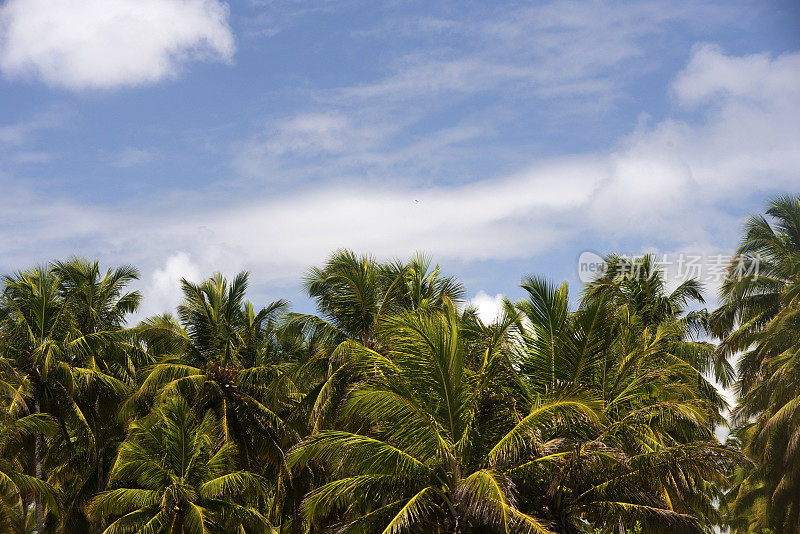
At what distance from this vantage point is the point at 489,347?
15867mm

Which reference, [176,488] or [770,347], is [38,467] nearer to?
[176,488]

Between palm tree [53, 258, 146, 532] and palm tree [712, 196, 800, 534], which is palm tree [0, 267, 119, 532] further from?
palm tree [712, 196, 800, 534]

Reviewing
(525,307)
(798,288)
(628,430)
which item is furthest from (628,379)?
(798,288)

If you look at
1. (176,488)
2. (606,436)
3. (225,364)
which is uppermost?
(225,364)

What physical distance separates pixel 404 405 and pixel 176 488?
27.5 feet

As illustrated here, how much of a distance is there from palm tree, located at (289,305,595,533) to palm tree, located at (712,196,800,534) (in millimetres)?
15204

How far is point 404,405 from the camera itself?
13984mm

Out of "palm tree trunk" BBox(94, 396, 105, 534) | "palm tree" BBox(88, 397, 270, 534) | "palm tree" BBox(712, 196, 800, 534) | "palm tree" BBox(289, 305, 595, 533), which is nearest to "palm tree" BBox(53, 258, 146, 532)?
"palm tree trunk" BBox(94, 396, 105, 534)

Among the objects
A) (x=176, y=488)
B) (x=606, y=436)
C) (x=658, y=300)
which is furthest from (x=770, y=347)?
(x=176, y=488)

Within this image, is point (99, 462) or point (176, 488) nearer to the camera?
point (176, 488)

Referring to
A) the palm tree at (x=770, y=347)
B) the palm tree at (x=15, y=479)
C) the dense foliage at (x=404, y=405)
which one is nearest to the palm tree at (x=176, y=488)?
the dense foliage at (x=404, y=405)

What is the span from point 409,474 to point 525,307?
4.10 meters

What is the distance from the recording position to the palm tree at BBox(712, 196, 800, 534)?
26206mm

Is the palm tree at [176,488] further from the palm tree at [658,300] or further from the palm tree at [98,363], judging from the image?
the palm tree at [658,300]
